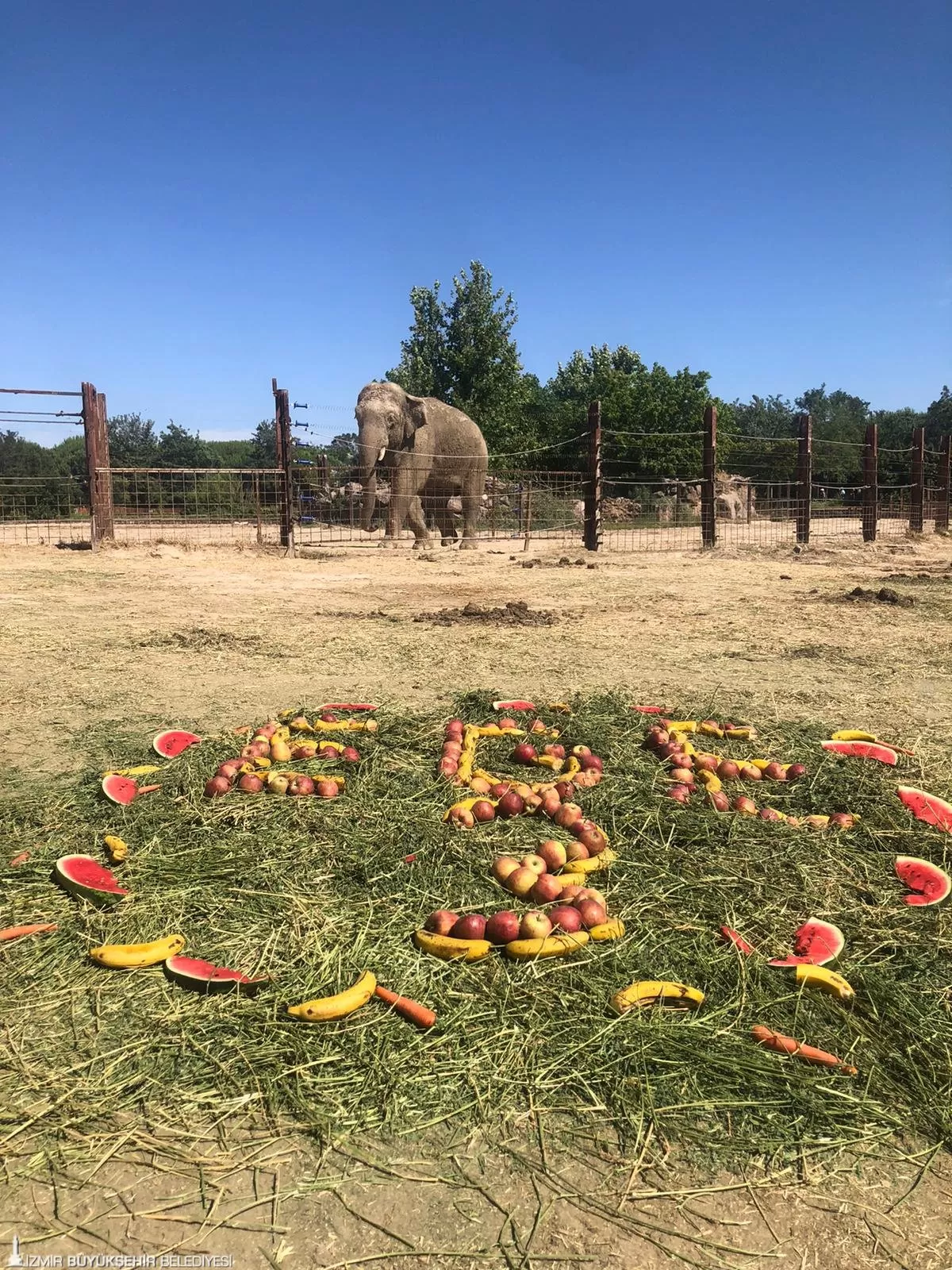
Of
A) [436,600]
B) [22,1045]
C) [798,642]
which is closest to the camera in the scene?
[22,1045]

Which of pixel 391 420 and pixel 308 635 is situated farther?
pixel 391 420

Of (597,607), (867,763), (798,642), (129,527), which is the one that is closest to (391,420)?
(129,527)

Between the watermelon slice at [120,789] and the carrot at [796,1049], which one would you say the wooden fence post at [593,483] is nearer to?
the watermelon slice at [120,789]

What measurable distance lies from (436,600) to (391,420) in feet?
28.0

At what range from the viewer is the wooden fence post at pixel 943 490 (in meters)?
23.6

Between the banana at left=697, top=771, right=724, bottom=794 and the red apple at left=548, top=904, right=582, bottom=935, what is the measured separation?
115 centimetres

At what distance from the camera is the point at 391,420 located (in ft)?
57.1

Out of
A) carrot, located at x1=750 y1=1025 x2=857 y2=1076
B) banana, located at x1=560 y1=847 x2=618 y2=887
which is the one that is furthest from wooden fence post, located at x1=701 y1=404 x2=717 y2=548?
carrot, located at x1=750 y1=1025 x2=857 y2=1076

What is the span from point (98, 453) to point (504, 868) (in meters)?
15.0

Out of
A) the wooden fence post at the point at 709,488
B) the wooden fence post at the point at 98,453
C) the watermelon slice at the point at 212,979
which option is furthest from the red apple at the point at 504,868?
the wooden fence post at the point at 709,488

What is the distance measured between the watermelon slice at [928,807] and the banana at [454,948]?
1885mm

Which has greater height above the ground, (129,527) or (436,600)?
(129,527)

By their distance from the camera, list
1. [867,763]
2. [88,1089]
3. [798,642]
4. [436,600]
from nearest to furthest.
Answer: [88,1089] → [867,763] → [798,642] → [436,600]

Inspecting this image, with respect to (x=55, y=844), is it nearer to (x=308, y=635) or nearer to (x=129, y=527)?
(x=308, y=635)
